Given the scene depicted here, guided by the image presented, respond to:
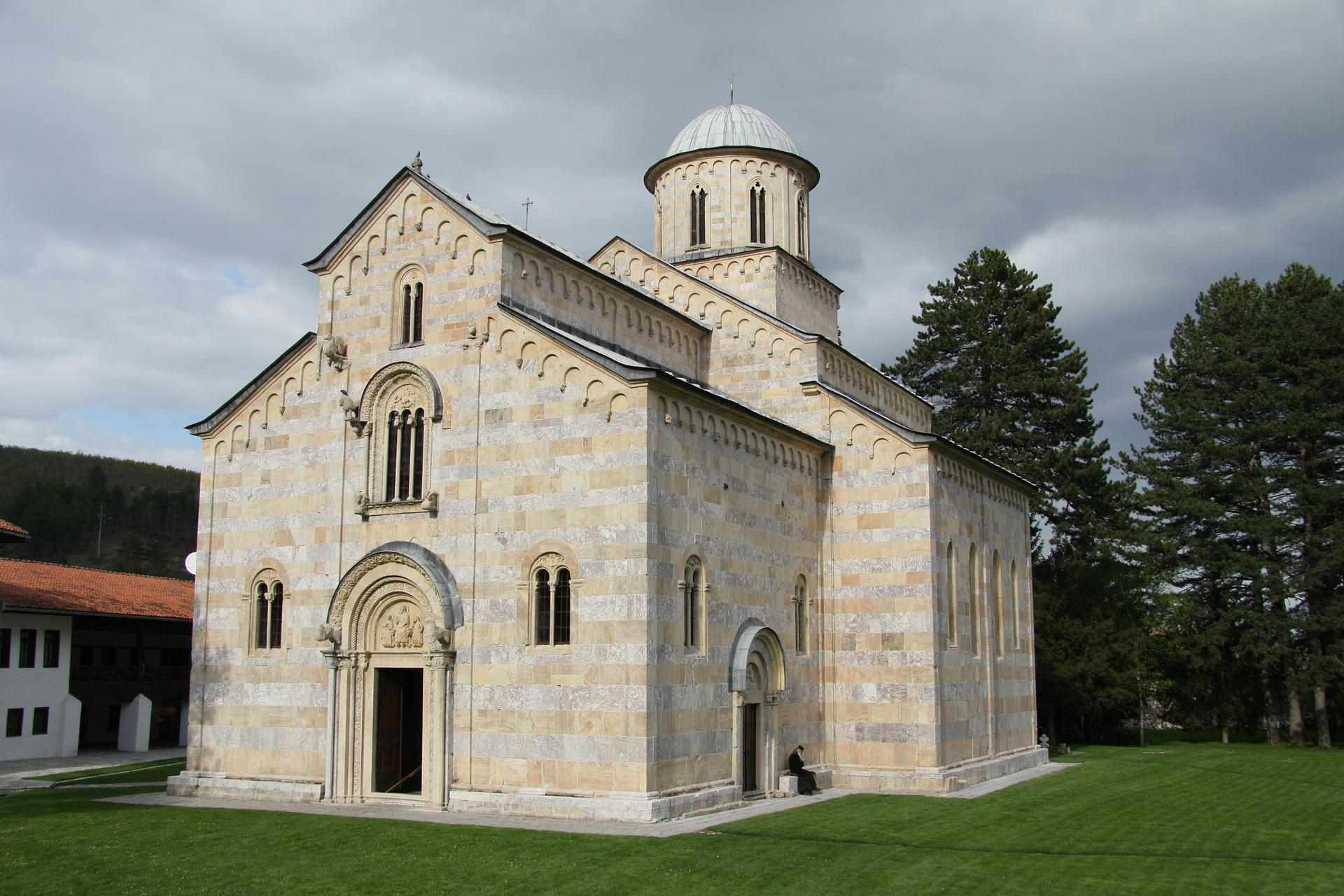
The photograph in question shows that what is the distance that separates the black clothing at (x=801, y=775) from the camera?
2273cm

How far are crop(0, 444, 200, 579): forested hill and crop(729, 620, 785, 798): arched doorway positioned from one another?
74.3 meters

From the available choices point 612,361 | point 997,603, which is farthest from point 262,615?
point 997,603

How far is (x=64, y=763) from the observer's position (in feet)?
106

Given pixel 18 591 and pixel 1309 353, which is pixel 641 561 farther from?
pixel 1309 353

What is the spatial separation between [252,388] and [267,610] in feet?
15.6

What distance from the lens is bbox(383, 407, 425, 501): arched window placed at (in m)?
21.8

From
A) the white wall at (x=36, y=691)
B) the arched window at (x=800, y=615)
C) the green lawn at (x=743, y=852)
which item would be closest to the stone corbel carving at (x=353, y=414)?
the green lawn at (x=743, y=852)

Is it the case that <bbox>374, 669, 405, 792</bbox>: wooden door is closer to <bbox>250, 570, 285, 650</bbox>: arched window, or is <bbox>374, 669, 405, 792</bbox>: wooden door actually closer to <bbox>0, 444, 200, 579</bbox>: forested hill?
<bbox>250, 570, 285, 650</bbox>: arched window

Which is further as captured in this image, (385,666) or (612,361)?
(385,666)

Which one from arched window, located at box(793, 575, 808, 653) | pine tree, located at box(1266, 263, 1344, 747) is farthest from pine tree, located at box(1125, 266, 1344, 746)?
arched window, located at box(793, 575, 808, 653)

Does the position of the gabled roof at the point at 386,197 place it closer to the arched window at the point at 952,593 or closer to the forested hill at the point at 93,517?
the arched window at the point at 952,593

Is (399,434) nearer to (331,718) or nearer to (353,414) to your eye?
(353,414)

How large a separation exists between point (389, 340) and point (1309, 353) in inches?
1400

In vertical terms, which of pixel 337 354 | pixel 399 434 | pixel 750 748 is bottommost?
pixel 750 748
